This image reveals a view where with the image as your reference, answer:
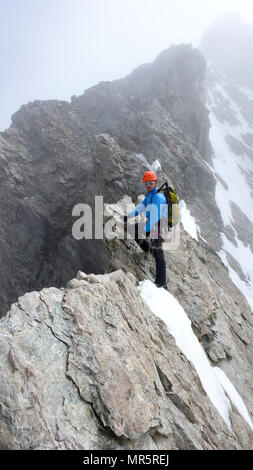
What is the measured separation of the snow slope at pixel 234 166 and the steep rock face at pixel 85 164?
6.86 metres

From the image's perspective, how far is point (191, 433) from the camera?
6.06 meters

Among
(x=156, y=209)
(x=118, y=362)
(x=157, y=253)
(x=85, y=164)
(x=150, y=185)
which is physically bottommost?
(x=118, y=362)

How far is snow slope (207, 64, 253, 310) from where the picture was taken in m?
49.8

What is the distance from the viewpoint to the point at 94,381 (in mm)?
5398

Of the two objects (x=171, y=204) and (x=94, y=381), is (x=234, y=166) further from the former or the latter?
(x=94, y=381)

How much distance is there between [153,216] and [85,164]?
35960 mm

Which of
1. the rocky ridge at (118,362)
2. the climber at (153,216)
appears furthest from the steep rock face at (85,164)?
the climber at (153,216)

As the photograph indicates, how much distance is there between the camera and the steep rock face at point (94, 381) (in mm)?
4613

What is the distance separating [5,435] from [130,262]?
25.0ft

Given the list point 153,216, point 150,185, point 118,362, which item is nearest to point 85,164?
point 150,185

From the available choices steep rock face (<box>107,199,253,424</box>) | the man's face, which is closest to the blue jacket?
the man's face

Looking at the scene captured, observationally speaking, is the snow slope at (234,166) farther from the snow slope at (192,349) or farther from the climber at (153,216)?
the climber at (153,216)

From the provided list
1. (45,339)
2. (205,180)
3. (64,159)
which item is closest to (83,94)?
(64,159)
